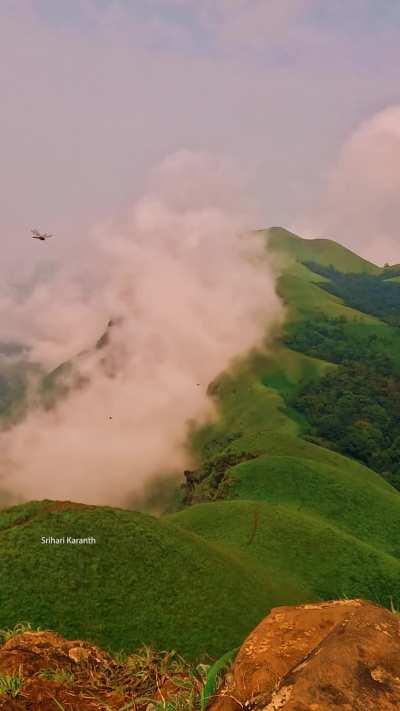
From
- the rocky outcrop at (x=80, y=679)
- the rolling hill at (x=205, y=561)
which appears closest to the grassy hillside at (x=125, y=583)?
the rolling hill at (x=205, y=561)

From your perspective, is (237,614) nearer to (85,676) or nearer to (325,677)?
(85,676)

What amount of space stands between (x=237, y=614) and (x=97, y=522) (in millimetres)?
13210

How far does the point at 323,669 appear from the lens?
4.45 metres

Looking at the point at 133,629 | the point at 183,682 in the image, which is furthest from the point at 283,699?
the point at 133,629

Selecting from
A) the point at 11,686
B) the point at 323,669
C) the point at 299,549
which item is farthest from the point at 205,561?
the point at 323,669

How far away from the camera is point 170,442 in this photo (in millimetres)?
196625

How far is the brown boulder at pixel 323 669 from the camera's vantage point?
165 inches


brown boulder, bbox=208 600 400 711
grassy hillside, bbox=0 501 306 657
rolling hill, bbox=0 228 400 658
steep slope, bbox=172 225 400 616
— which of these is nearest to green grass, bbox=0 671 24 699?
brown boulder, bbox=208 600 400 711

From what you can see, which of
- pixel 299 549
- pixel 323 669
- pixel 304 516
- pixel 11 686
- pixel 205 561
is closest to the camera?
pixel 323 669

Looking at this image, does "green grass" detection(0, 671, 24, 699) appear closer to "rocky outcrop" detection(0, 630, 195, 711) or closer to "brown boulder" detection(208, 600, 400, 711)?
"rocky outcrop" detection(0, 630, 195, 711)

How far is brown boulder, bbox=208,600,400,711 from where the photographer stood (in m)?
4.20

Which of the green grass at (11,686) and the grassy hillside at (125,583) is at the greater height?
the green grass at (11,686)

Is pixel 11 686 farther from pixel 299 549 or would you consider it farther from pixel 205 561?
pixel 299 549

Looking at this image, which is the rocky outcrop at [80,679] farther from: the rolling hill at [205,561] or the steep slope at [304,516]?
the steep slope at [304,516]
